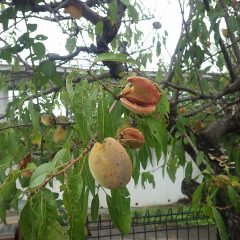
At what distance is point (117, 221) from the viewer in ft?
3.84

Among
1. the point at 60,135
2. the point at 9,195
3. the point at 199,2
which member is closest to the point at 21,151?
the point at 60,135

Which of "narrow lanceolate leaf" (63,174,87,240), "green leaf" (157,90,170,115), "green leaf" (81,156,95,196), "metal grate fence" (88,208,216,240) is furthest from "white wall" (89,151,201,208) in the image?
"narrow lanceolate leaf" (63,174,87,240)

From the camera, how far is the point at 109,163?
105 centimetres

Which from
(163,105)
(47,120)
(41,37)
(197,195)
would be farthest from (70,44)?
(163,105)

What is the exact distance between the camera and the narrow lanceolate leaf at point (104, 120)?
104 cm

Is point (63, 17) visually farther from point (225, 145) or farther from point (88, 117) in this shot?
point (88, 117)

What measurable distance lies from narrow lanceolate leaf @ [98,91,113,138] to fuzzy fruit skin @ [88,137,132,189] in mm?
21

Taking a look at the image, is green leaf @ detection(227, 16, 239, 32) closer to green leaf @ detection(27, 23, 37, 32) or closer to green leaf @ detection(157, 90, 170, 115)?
green leaf @ detection(27, 23, 37, 32)

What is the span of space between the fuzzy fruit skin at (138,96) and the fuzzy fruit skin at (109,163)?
0.17 meters

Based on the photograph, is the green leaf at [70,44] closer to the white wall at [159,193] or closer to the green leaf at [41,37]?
the green leaf at [41,37]

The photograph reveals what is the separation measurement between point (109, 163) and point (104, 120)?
114 millimetres

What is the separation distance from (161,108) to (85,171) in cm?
35

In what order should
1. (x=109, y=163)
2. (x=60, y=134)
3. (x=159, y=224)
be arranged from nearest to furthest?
(x=109, y=163) → (x=60, y=134) → (x=159, y=224)

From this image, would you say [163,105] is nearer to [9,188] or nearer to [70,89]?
[70,89]
